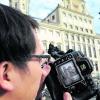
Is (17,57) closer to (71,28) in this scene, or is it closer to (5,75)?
(5,75)

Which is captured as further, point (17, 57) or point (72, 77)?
point (72, 77)

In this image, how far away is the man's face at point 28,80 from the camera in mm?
989

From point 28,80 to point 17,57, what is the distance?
0.09 m

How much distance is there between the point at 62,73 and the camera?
1.47 meters

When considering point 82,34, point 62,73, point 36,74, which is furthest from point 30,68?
point 82,34

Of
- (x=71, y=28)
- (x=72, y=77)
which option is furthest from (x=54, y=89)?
(x=71, y=28)

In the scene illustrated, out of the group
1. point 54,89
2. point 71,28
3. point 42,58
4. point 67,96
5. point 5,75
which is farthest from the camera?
point 71,28

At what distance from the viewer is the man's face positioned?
3.25 ft

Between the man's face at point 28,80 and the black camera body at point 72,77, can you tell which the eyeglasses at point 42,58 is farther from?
the black camera body at point 72,77

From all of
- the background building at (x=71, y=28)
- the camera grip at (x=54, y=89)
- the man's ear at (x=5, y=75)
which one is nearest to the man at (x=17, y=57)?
the man's ear at (x=5, y=75)

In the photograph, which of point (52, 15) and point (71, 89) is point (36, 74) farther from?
point (52, 15)

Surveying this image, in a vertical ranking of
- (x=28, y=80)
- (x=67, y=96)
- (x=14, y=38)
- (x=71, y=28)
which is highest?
(x=71, y=28)

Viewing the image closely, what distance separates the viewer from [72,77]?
146cm

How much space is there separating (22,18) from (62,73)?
19.1 inches
